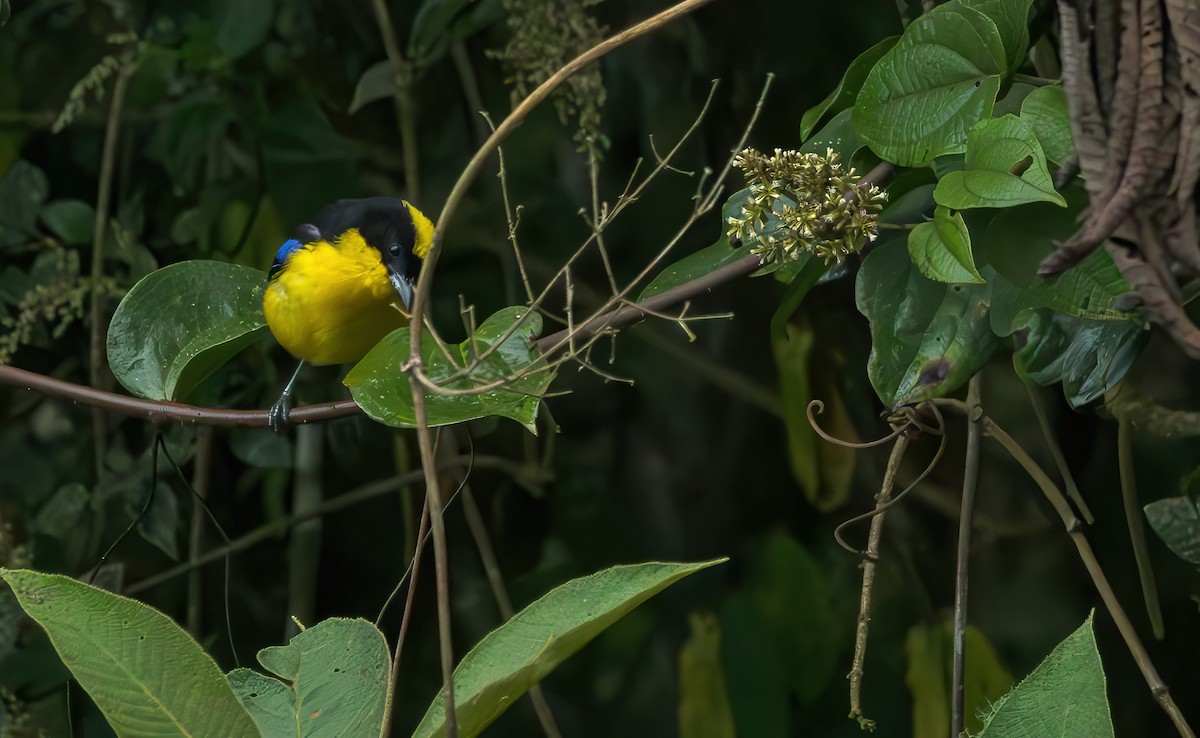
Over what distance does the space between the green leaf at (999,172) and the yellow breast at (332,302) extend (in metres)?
0.41

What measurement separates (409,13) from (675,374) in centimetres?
33

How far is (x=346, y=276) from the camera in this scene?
0.73 meters

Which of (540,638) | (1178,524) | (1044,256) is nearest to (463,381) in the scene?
(540,638)

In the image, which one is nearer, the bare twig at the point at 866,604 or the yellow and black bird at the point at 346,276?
the bare twig at the point at 866,604

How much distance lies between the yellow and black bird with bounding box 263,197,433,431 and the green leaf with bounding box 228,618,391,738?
0.30 metres

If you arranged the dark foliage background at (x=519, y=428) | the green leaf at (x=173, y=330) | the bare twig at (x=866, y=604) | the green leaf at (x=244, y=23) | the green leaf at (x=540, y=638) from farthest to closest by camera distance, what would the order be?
the green leaf at (x=244, y=23) < the dark foliage background at (x=519, y=428) < the green leaf at (x=173, y=330) < the bare twig at (x=866, y=604) < the green leaf at (x=540, y=638)

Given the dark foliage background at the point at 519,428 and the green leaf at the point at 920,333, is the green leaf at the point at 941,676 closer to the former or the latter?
the dark foliage background at the point at 519,428

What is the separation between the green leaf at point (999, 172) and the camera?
37cm

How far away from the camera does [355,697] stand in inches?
15.6

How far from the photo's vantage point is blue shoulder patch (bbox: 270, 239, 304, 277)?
74 centimetres

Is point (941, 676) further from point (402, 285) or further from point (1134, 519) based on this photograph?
point (402, 285)

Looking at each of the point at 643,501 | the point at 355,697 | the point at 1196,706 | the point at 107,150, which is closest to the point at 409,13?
the point at 107,150

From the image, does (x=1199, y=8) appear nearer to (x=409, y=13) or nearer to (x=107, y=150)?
(x=409, y=13)

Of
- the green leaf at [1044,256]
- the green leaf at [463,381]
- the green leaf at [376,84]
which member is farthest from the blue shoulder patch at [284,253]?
the green leaf at [1044,256]
